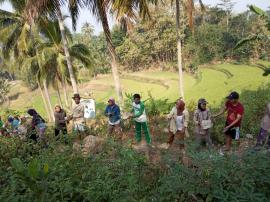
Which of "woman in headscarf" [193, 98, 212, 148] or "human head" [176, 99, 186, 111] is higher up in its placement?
"human head" [176, 99, 186, 111]

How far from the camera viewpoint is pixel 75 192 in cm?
428

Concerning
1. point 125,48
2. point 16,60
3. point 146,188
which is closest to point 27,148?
point 146,188

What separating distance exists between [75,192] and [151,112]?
7421 mm

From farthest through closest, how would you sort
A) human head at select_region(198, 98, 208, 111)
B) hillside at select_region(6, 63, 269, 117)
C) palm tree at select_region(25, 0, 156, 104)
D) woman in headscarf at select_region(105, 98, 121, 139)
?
hillside at select_region(6, 63, 269, 117)
palm tree at select_region(25, 0, 156, 104)
woman in headscarf at select_region(105, 98, 121, 139)
human head at select_region(198, 98, 208, 111)

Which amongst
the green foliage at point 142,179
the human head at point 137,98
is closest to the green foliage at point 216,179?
the green foliage at point 142,179

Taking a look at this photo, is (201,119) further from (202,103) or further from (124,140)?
(124,140)

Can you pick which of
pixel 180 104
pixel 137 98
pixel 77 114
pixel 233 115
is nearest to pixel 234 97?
pixel 233 115

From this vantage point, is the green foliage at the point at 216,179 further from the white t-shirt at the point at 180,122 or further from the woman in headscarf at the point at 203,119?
the white t-shirt at the point at 180,122

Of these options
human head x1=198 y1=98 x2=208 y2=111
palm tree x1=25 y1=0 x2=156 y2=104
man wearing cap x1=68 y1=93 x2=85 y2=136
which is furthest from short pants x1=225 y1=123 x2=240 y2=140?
palm tree x1=25 y1=0 x2=156 y2=104

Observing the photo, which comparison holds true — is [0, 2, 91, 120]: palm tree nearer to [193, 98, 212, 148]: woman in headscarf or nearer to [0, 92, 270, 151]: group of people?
[0, 92, 270, 151]: group of people

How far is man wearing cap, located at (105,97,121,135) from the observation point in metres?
8.09

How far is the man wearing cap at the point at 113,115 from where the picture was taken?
809 centimetres

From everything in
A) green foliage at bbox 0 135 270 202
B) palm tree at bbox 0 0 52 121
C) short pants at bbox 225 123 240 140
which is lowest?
short pants at bbox 225 123 240 140

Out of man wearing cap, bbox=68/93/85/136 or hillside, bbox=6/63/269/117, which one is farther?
hillside, bbox=6/63/269/117
